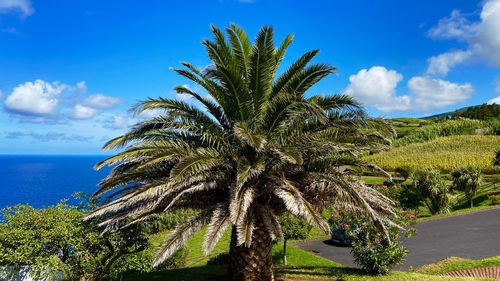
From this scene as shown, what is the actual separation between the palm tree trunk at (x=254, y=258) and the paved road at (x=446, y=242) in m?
8.83

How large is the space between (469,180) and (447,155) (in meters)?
29.5

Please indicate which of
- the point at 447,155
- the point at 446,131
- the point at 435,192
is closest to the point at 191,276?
the point at 435,192

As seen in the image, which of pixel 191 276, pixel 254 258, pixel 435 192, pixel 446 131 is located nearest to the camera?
pixel 254 258

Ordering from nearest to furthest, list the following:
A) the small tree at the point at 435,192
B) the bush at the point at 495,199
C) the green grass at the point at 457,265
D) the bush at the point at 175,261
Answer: the green grass at the point at 457,265 → the bush at the point at 175,261 → the bush at the point at 495,199 → the small tree at the point at 435,192

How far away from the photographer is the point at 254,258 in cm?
922

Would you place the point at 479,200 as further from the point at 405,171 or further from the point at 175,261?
the point at 175,261

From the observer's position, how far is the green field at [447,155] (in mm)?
48375

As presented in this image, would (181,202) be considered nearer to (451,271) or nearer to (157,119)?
(157,119)

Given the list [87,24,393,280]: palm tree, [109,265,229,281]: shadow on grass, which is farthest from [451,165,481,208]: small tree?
[109,265,229,281]: shadow on grass

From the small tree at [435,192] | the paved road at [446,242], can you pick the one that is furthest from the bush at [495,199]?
the paved road at [446,242]

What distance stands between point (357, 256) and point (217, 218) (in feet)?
21.1

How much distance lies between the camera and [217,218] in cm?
786

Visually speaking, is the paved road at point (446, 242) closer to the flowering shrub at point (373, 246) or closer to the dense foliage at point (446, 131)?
the flowering shrub at point (373, 246)

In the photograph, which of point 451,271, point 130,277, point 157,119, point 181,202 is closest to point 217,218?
point 181,202
